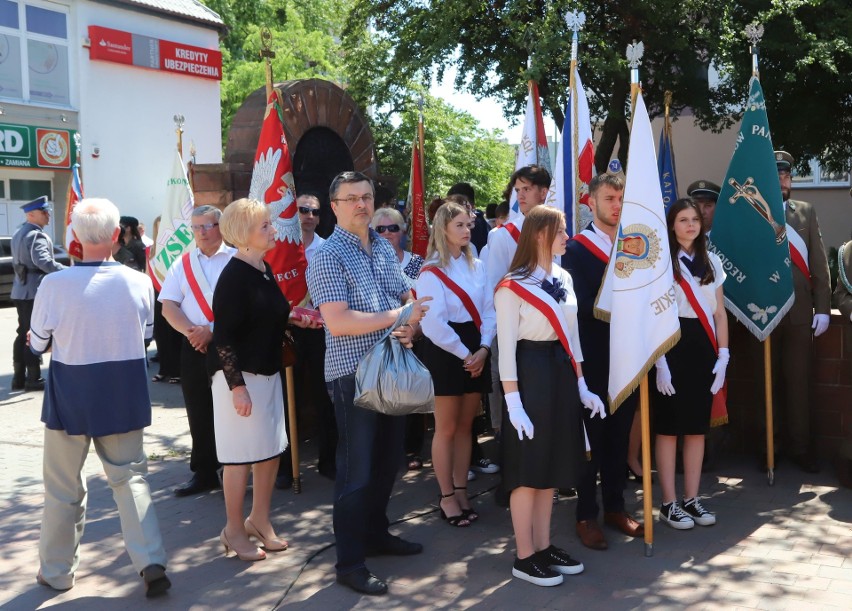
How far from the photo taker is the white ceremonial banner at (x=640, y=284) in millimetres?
4867

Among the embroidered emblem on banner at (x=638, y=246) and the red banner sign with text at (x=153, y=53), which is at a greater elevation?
the red banner sign with text at (x=153, y=53)

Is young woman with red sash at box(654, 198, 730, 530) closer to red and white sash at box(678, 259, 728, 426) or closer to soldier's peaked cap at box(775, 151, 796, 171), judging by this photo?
red and white sash at box(678, 259, 728, 426)

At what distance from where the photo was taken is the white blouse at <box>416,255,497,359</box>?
5.30 meters

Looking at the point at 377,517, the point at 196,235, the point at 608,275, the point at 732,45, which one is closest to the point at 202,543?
the point at 377,517

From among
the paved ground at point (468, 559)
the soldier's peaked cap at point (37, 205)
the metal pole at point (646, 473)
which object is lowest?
the paved ground at point (468, 559)

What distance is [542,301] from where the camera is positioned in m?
4.45

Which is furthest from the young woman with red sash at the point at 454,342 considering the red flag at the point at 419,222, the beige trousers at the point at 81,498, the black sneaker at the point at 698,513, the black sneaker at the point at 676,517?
the red flag at the point at 419,222

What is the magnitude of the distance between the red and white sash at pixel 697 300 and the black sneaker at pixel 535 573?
174 centimetres

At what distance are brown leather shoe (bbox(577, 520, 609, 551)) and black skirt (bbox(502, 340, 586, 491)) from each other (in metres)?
0.69

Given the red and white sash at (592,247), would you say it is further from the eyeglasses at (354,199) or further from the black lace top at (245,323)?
the black lace top at (245,323)

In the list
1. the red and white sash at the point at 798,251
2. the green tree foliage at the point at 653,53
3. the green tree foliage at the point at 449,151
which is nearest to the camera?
the red and white sash at the point at 798,251

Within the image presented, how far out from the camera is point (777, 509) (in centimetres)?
567

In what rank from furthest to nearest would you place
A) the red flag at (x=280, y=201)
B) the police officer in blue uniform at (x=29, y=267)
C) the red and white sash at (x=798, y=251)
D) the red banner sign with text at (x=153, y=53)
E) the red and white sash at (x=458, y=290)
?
the red banner sign with text at (x=153, y=53), the police officer in blue uniform at (x=29, y=267), the red and white sash at (x=798, y=251), the red flag at (x=280, y=201), the red and white sash at (x=458, y=290)

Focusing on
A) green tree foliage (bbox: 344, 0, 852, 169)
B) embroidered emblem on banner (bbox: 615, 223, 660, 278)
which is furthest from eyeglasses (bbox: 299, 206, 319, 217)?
green tree foliage (bbox: 344, 0, 852, 169)
